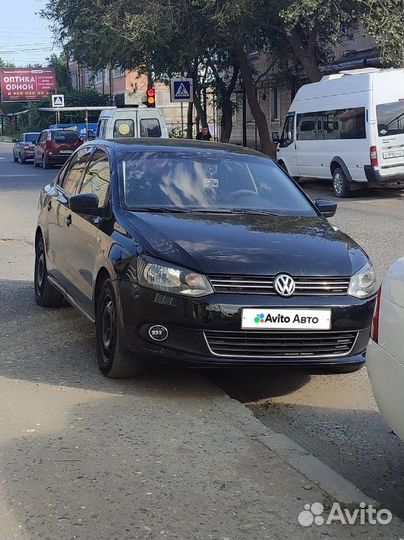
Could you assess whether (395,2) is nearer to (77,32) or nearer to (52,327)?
(77,32)

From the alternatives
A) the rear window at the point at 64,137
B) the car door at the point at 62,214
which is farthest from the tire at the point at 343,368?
the rear window at the point at 64,137

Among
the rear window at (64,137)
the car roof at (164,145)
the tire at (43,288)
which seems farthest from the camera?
the rear window at (64,137)

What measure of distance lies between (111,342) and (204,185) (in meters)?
1.57

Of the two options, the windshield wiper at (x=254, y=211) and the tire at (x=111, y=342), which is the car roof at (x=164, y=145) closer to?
the windshield wiper at (x=254, y=211)

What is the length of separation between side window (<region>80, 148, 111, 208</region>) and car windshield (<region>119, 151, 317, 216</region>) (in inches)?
6.2

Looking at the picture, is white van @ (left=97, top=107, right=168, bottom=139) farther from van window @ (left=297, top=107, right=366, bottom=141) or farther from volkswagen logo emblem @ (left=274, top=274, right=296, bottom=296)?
volkswagen logo emblem @ (left=274, top=274, right=296, bottom=296)

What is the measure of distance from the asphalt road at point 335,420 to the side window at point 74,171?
7.82 feet

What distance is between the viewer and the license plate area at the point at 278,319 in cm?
510

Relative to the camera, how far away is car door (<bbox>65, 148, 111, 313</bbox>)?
19.9 feet

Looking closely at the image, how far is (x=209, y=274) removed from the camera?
5.15 meters

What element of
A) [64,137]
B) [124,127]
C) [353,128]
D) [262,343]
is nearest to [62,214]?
[262,343]

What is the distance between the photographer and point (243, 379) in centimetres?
600

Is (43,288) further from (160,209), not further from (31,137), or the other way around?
(31,137)

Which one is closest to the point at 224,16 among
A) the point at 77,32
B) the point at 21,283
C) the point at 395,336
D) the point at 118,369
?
the point at 77,32
